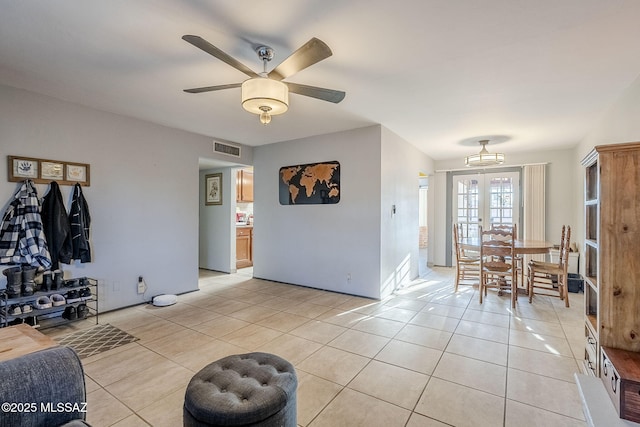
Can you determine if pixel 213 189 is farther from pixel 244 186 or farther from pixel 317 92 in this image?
pixel 317 92

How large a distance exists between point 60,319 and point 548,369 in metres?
4.63

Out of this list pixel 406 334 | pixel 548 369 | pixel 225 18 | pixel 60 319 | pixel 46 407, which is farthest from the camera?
pixel 60 319

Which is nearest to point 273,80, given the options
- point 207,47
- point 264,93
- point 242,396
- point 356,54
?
point 264,93

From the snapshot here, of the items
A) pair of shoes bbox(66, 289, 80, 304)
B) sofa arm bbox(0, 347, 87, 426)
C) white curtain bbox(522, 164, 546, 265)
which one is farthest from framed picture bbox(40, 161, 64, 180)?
white curtain bbox(522, 164, 546, 265)

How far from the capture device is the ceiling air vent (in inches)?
187

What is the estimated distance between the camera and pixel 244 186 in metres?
6.23

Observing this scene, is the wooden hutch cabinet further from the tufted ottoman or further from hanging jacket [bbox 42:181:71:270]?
hanging jacket [bbox 42:181:71:270]

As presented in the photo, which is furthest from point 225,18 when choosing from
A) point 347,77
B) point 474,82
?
point 474,82

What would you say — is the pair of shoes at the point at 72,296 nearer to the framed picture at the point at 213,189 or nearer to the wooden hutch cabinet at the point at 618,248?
the framed picture at the point at 213,189

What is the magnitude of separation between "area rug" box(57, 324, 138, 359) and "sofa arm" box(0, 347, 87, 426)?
183cm

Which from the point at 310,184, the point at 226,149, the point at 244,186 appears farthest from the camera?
the point at 244,186

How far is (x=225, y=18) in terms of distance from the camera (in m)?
1.80

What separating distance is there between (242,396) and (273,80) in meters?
1.82

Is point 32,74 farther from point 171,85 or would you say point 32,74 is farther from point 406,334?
point 406,334
